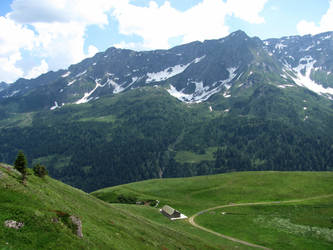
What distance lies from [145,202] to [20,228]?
106696mm

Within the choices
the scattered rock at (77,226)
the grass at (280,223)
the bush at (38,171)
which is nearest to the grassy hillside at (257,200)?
the grass at (280,223)

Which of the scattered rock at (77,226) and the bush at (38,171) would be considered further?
the bush at (38,171)

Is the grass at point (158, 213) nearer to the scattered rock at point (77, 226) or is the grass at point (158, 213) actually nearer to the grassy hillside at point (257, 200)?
the grassy hillside at point (257, 200)

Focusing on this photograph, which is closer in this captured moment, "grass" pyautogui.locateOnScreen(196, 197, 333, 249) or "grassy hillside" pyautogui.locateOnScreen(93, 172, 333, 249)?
"grass" pyautogui.locateOnScreen(196, 197, 333, 249)

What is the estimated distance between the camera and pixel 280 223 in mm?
88875

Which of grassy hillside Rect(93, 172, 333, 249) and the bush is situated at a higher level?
the bush

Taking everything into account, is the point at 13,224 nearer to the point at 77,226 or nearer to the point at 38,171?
the point at 77,226

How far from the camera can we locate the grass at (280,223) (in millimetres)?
75125

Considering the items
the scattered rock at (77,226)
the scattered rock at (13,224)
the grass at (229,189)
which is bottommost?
the grass at (229,189)

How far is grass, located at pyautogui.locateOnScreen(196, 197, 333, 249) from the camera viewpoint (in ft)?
246

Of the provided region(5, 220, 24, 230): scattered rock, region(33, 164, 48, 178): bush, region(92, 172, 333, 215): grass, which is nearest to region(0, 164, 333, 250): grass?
region(92, 172, 333, 215): grass

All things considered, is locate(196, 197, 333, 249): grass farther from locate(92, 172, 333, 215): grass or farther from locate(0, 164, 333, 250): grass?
locate(92, 172, 333, 215): grass

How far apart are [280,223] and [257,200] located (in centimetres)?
3211

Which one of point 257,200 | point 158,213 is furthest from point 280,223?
point 158,213
